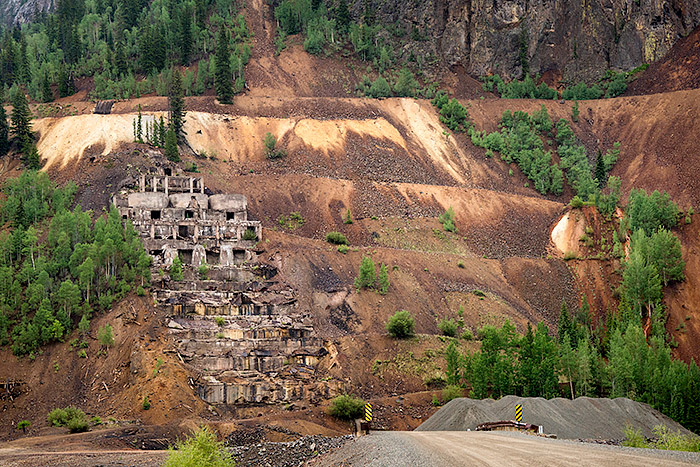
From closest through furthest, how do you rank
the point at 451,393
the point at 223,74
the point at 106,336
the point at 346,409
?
the point at 346,409 < the point at 451,393 < the point at 106,336 < the point at 223,74

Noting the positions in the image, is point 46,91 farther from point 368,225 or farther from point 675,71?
point 675,71

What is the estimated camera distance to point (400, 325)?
Result: 72125mm

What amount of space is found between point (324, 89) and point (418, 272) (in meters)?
49.0

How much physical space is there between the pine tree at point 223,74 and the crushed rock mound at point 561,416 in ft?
240

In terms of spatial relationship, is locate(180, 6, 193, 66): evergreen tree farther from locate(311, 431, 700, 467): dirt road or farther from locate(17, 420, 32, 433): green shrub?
locate(311, 431, 700, 467): dirt road

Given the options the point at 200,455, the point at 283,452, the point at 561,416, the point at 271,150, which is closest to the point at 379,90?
the point at 271,150

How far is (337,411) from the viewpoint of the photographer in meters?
58.2

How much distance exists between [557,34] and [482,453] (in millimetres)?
115525

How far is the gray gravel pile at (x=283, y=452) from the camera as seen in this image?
125 feet

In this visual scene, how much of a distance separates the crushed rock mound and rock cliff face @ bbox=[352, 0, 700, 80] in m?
86.7

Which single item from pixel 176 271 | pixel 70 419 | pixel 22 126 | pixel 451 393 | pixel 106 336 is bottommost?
pixel 451 393

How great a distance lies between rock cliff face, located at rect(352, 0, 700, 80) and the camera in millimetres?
131750

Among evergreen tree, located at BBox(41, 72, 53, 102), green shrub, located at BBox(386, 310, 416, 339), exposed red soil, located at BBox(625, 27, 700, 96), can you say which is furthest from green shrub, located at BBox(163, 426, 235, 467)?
exposed red soil, located at BBox(625, 27, 700, 96)

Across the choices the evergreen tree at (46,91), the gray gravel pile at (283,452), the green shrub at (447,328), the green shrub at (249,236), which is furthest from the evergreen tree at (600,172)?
the gray gravel pile at (283,452)
